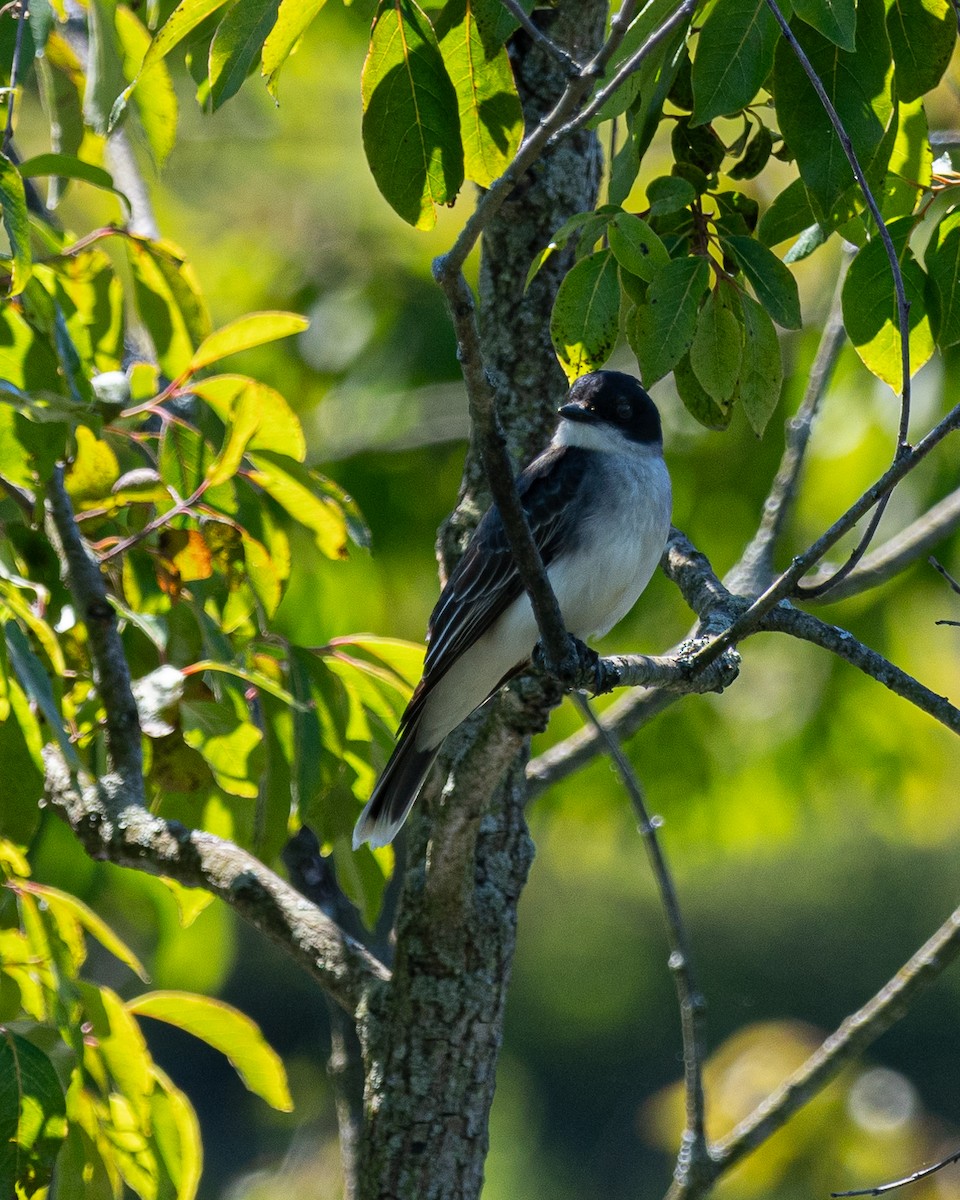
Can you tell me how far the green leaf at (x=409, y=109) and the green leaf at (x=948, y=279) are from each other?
735mm

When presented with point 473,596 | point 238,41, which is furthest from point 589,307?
point 473,596

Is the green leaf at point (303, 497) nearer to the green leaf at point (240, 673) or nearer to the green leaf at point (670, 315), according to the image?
the green leaf at point (240, 673)

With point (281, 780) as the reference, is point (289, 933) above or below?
below

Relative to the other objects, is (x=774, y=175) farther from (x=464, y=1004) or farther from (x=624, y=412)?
(x=464, y=1004)

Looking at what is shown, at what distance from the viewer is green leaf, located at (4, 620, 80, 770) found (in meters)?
2.19

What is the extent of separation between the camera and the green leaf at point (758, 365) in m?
2.19

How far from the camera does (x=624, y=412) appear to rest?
3.97m

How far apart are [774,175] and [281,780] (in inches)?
158

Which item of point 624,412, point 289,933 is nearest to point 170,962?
point 289,933

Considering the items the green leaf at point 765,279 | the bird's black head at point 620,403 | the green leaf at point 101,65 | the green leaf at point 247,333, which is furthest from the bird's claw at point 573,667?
the bird's black head at point 620,403

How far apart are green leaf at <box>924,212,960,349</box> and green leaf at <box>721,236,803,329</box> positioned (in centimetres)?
22

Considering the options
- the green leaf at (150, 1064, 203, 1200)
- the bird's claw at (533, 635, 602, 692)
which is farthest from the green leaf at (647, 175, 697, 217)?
the green leaf at (150, 1064, 203, 1200)

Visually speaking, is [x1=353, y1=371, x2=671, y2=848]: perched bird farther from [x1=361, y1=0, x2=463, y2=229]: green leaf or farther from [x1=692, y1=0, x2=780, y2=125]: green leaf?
[x1=692, y1=0, x2=780, y2=125]: green leaf

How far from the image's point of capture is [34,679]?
2.24 metres
